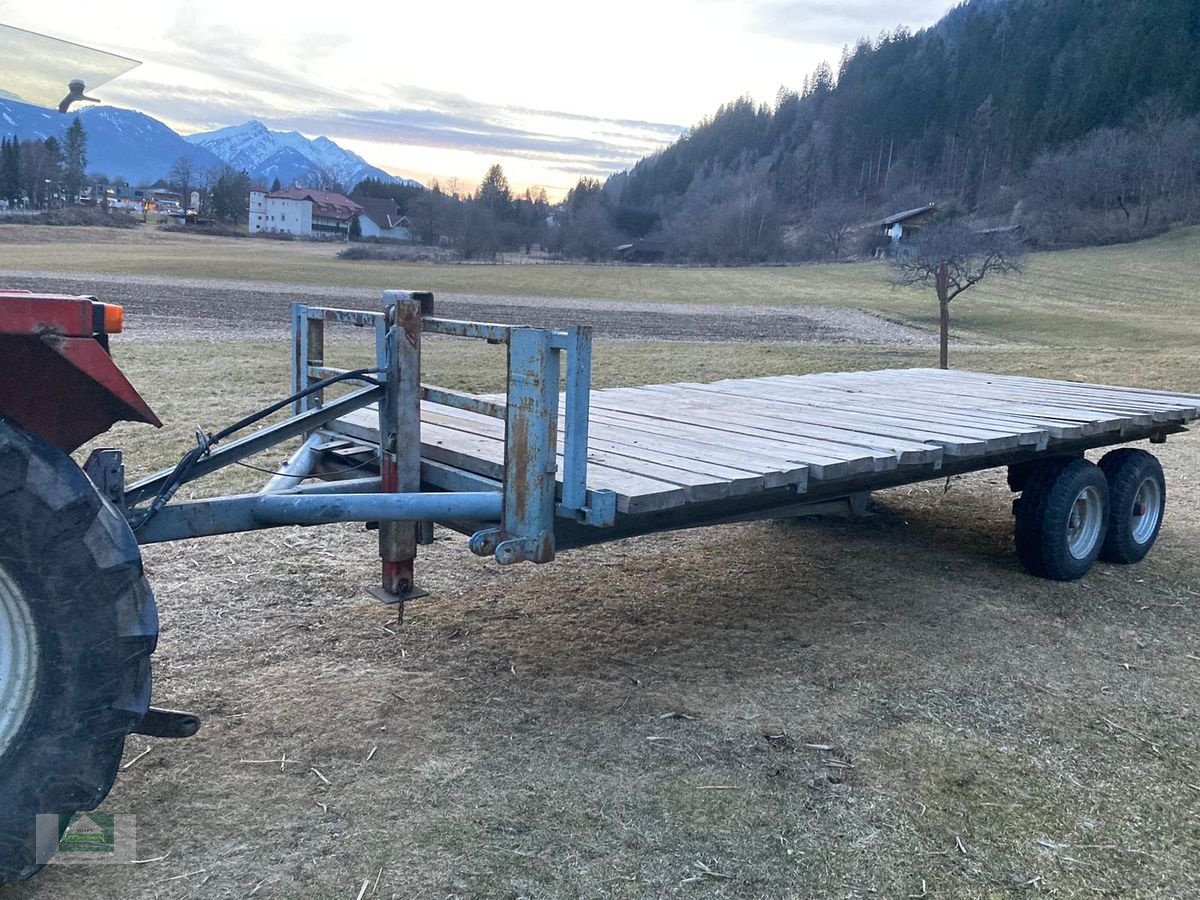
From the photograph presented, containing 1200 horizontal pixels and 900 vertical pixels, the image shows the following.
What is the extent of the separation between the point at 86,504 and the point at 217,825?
1185 mm

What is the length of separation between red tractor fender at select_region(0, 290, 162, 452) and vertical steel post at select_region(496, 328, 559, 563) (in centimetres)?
118

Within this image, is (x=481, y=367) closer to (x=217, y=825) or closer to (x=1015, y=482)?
(x=1015, y=482)

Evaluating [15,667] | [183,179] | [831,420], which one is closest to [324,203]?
[183,179]

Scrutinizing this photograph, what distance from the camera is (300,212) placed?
113188 mm

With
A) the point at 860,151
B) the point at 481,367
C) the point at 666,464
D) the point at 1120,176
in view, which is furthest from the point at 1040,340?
the point at 860,151

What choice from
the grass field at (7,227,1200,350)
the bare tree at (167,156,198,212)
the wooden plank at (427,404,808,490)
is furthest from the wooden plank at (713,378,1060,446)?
the bare tree at (167,156,198,212)

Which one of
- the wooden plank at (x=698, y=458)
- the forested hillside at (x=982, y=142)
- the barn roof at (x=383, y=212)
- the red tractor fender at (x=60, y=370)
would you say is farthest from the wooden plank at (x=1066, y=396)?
the barn roof at (x=383, y=212)

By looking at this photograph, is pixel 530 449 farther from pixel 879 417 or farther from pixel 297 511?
pixel 879 417

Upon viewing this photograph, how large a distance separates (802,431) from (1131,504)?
276 cm

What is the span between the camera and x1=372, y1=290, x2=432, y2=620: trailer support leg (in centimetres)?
360

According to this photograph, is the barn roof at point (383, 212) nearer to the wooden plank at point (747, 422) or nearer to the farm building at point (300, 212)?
the farm building at point (300, 212)

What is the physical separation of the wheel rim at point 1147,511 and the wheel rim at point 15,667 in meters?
6.25

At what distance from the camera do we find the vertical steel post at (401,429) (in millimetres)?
3602

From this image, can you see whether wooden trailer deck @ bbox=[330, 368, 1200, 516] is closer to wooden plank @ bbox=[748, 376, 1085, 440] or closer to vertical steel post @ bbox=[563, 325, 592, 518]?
wooden plank @ bbox=[748, 376, 1085, 440]
